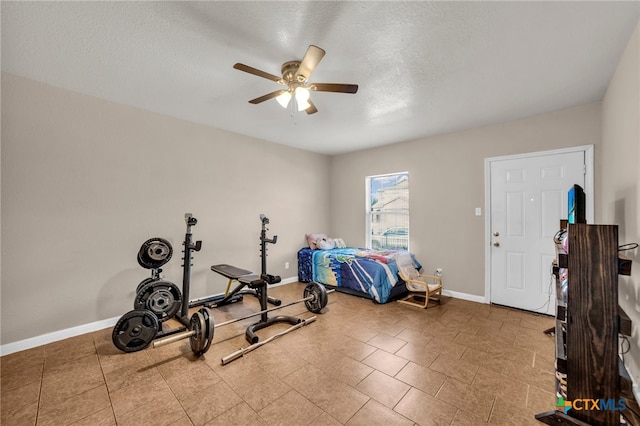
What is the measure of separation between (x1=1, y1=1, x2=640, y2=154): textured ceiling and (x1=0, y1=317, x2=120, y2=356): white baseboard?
2576 mm

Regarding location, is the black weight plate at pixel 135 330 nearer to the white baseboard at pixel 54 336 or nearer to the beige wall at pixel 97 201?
the white baseboard at pixel 54 336

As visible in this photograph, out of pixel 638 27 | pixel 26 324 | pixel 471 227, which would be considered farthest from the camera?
pixel 471 227

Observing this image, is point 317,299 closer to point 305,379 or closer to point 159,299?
point 305,379

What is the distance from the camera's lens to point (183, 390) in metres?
2.00

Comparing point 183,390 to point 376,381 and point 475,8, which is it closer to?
point 376,381

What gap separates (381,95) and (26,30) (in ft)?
9.81

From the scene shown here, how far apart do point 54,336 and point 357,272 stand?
3.64m

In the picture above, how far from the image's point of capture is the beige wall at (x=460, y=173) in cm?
334

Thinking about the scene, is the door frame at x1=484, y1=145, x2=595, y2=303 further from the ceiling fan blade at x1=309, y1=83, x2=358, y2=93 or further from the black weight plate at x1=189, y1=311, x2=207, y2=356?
the black weight plate at x1=189, y1=311, x2=207, y2=356

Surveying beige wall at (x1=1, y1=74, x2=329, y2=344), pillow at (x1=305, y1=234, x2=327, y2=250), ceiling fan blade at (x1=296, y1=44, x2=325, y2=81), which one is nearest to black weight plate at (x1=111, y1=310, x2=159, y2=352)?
beige wall at (x1=1, y1=74, x2=329, y2=344)

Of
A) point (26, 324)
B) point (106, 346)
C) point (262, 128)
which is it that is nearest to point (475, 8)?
point (262, 128)

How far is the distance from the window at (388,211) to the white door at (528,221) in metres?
1.41

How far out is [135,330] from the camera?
101 inches

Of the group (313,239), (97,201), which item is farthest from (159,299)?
(313,239)
